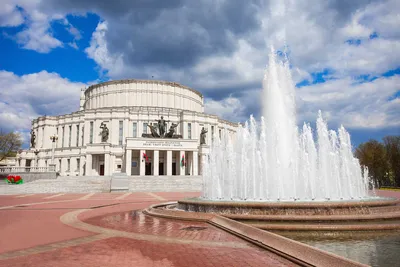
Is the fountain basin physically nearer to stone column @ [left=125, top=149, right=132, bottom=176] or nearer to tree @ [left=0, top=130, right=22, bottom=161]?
stone column @ [left=125, top=149, right=132, bottom=176]

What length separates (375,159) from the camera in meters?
48.0

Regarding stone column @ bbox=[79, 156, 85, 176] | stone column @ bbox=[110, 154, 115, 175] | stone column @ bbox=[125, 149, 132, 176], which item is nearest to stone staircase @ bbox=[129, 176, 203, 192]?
stone column @ bbox=[125, 149, 132, 176]

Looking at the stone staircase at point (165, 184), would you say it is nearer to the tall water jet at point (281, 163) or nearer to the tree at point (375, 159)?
the tall water jet at point (281, 163)

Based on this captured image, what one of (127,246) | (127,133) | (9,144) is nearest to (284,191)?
(127,246)

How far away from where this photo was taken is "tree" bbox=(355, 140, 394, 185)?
4775 cm

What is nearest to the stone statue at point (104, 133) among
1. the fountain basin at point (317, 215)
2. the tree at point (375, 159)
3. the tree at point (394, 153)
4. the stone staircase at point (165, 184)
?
the stone staircase at point (165, 184)

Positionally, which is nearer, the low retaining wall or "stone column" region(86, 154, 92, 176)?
the low retaining wall

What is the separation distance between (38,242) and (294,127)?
50.5 feet

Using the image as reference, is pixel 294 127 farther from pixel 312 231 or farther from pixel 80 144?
pixel 80 144

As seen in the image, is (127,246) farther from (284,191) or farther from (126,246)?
(284,191)

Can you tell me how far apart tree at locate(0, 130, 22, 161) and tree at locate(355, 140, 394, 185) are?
64.8 metres

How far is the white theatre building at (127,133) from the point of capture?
46938mm

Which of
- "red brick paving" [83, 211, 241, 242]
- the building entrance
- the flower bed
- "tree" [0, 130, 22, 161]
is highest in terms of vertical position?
"tree" [0, 130, 22, 161]

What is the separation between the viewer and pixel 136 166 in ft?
162
